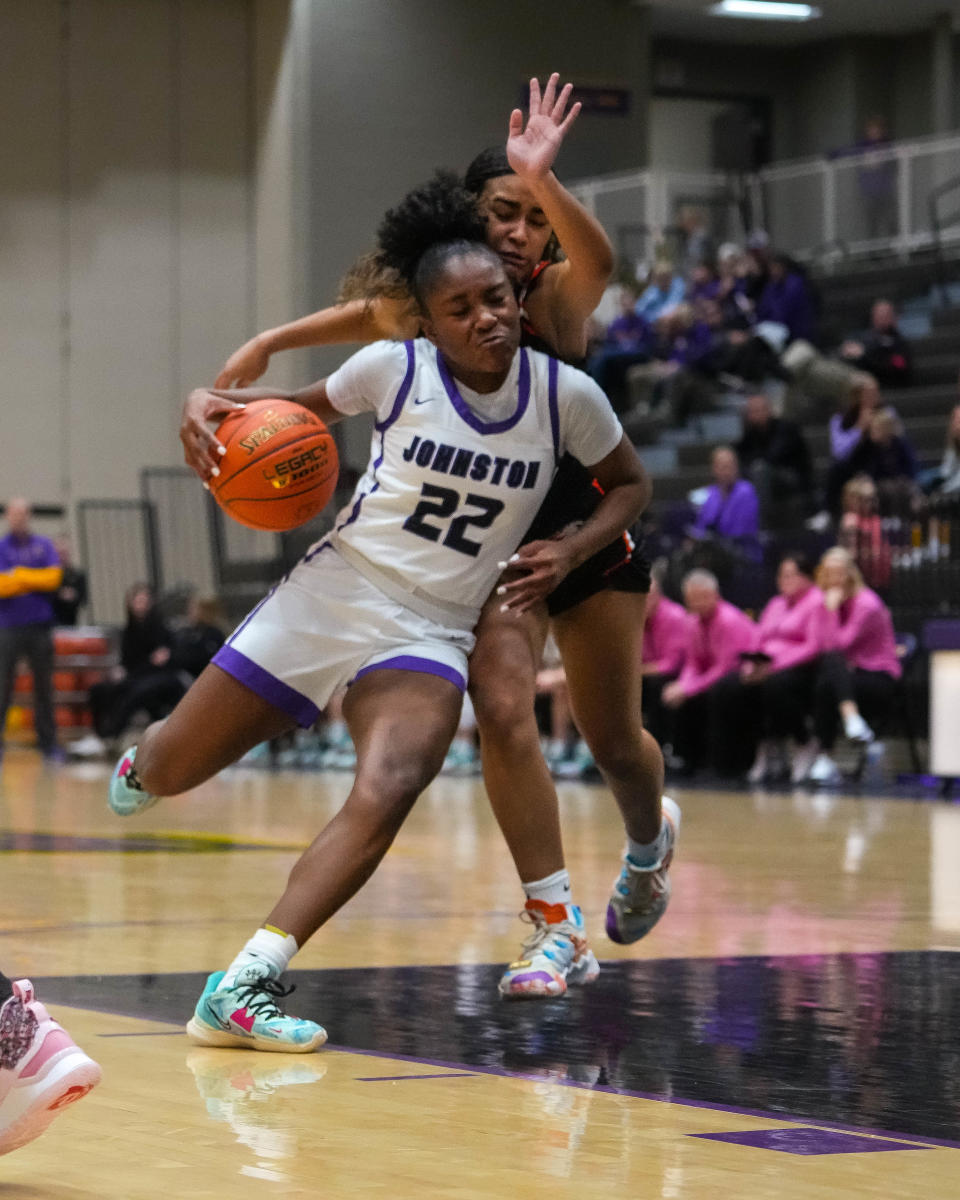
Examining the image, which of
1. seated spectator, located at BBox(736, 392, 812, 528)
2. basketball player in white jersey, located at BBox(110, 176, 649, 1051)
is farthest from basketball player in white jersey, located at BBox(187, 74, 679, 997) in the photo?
seated spectator, located at BBox(736, 392, 812, 528)

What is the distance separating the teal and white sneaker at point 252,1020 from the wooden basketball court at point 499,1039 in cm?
4

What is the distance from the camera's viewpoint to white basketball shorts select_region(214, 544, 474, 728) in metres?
3.61

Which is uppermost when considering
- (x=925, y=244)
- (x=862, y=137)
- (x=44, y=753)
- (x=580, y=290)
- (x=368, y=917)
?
(x=862, y=137)

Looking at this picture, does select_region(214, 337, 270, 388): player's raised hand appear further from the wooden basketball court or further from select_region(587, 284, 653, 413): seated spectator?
select_region(587, 284, 653, 413): seated spectator

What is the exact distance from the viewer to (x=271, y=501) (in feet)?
12.1

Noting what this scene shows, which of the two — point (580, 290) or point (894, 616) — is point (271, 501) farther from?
point (894, 616)

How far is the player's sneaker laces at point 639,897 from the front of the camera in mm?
4395

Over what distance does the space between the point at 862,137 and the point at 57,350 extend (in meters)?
8.97

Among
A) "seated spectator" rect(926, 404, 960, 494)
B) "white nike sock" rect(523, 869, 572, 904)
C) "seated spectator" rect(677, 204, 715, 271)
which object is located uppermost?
"seated spectator" rect(677, 204, 715, 271)

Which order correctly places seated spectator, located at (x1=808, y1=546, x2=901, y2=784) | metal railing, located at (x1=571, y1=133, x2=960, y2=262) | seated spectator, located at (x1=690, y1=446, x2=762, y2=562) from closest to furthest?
seated spectator, located at (x1=808, y1=546, x2=901, y2=784), seated spectator, located at (x1=690, y1=446, x2=762, y2=562), metal railing, located at (x1=571, y1=133, x2=960, y2=262)

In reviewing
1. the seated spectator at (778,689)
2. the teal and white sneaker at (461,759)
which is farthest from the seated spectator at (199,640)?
the seated spectator at (778,689)

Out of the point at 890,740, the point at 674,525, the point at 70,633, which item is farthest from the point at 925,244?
the point at 70,633

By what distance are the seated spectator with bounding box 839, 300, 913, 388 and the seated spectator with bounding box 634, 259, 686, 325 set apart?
2561 millimetres

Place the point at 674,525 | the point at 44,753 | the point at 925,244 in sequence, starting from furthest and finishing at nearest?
the point at 925,244, the point at 44,753, the point at 674,525
